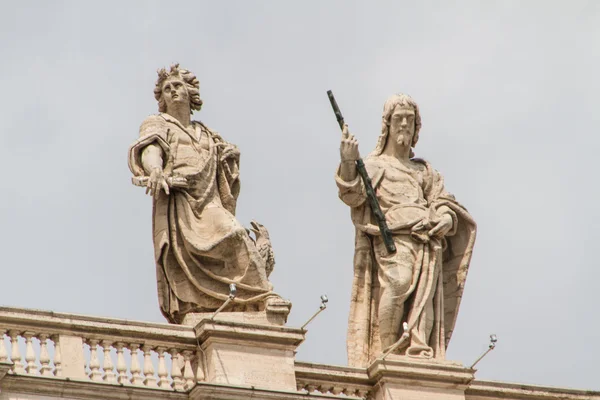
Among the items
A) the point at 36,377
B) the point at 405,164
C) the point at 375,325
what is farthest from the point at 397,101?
the point at 36,377

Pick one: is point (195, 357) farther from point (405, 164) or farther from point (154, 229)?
point (405, 164)

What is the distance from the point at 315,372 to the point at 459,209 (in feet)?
11.4

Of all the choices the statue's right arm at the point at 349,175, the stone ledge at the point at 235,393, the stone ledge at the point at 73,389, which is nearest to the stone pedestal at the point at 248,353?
the stone ledge at the point at 235,393

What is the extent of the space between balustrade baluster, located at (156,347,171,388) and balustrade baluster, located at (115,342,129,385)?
1.48 ft

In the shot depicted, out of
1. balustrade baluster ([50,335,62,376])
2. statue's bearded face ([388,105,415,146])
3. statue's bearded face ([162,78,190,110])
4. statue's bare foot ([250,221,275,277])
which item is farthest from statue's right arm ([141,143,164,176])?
statue's bearded face ([388,105,415,146])

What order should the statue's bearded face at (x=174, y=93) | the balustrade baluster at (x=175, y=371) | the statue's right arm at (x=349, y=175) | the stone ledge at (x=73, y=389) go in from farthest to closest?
the statue's right arm at (x=349, y=175), the statue's bearded face at (x=174, y=93), the balustrade baluster at (x=175, y=371), the stone ledge at (x=73, y=389)

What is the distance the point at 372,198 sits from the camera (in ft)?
111

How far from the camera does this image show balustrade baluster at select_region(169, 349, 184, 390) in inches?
1218

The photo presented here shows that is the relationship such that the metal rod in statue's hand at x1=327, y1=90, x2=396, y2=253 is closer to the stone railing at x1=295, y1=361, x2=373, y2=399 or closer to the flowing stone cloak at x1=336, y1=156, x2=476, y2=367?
the flowing stone cloak at x1=336, y1=156, x2=476, y2=367

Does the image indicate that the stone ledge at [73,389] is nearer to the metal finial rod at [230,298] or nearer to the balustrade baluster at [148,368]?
the balustrade baluster at [148,368]

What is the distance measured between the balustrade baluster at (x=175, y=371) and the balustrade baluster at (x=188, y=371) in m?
0.07

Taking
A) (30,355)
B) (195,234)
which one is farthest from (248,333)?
(30,355)

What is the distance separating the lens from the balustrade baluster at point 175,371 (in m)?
30.9

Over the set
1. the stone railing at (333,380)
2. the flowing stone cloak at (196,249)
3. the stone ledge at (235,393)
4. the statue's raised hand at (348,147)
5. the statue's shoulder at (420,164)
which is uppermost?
the statue's shoulder at (420,164)
